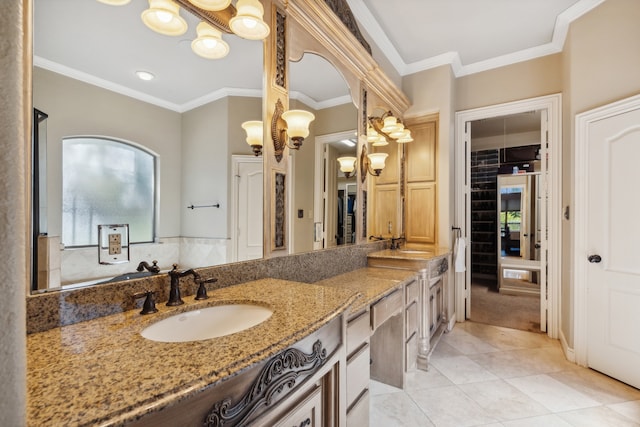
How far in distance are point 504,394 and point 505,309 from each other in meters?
2.40

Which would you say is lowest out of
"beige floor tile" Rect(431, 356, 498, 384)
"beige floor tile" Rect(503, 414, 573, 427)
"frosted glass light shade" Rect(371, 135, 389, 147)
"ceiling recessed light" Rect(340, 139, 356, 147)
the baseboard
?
"beige floor tile" Rect(431, 356, 498, 384)

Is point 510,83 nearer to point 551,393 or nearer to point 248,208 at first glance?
point 551,393

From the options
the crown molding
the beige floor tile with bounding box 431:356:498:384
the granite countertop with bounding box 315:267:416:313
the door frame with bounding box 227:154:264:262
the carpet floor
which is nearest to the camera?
the door frame with bounding box 227:154:264:262

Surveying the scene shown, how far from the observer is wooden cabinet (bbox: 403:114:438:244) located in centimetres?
340

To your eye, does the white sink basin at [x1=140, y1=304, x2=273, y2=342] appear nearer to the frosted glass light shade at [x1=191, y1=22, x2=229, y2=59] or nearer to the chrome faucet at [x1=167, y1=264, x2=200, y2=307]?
the chrome faucet at [x1=167, y1=264, x2=200, y2=307]

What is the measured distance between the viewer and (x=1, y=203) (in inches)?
12.4

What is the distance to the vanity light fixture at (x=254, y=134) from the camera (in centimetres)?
157

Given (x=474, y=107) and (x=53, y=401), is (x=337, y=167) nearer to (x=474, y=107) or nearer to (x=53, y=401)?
(x=53, y=401)

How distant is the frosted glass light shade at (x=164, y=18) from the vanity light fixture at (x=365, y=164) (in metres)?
1.48

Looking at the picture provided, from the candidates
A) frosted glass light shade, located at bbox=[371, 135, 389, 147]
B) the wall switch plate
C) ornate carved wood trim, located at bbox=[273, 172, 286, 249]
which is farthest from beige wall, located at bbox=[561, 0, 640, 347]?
the wall switch plate

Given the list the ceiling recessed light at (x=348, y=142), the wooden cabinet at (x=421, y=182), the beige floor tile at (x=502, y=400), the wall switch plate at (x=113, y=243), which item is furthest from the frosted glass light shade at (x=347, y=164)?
the beige floor tile at (x=502, y=400)

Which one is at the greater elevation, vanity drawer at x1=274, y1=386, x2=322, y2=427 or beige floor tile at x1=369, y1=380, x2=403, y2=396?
vanity drawer at x1=274, y1=386, x2=322, y2=427

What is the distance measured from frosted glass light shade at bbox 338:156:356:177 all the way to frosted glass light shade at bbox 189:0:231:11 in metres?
1.30

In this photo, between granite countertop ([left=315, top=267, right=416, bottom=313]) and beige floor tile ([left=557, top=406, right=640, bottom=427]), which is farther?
beige floor tile ([left=557, top=406, right=640, bottom=427])
